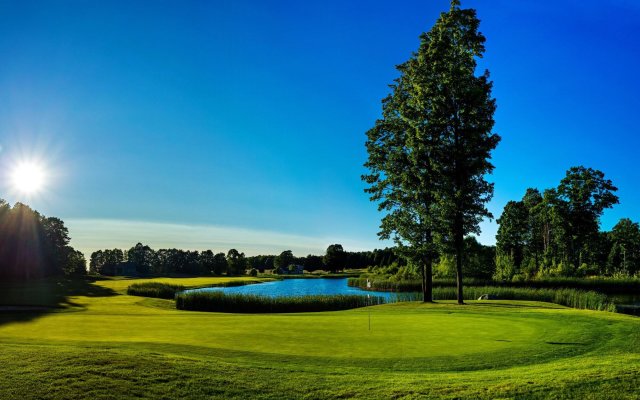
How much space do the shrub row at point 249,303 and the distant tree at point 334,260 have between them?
143403mm

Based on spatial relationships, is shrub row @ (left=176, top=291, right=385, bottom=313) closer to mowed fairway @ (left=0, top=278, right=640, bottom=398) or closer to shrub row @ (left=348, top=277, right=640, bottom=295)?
mowed fairway @ (left=0, top=278, right=640, bottom=398)

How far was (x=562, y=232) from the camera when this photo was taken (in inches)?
2665

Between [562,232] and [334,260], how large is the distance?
115681mm

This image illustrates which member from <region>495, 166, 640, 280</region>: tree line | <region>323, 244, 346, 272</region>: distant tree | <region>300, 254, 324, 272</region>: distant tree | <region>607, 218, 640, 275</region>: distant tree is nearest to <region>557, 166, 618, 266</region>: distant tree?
<region>495, 166, 640, 280</region>: tree line

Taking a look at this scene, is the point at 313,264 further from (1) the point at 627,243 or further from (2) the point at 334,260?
(1) the point at 627,243

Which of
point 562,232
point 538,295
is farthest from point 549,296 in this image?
point 562,232

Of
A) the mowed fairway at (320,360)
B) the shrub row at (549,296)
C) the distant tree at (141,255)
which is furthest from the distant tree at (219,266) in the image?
the mowed fairway at (320,360)

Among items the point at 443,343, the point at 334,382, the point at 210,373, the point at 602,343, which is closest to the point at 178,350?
the point at 210,373

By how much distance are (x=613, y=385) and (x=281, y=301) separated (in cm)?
2733

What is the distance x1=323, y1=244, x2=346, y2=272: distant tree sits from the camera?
177m

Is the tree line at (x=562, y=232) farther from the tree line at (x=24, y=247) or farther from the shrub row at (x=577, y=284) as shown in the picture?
the tree line at (x=24, y=247)

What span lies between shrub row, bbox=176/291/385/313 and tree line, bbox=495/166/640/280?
34.7 meters

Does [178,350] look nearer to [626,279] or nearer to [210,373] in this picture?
[210,373]

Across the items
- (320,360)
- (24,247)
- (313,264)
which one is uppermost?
(24,247)
